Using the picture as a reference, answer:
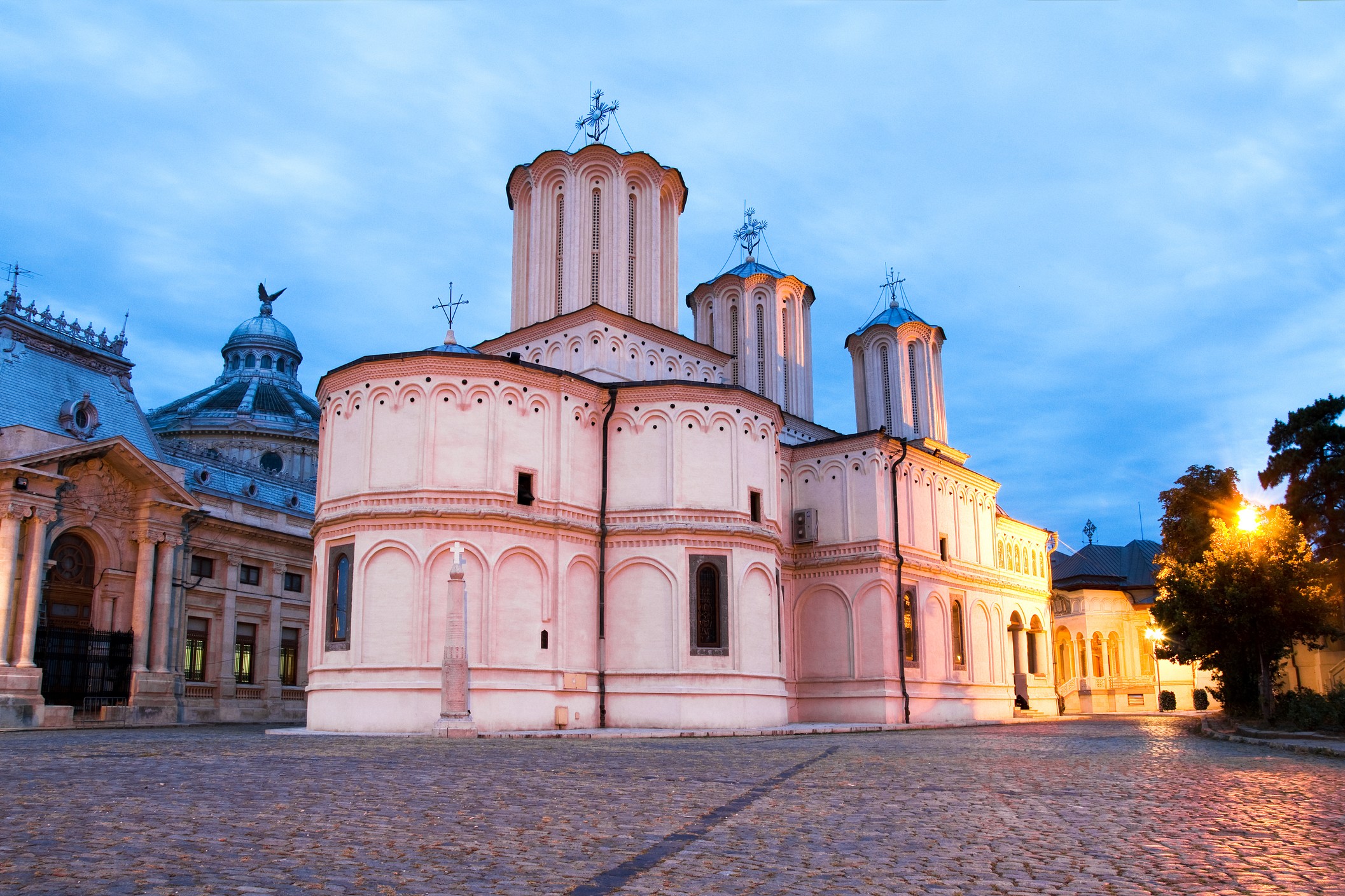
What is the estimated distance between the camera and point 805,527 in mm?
38156

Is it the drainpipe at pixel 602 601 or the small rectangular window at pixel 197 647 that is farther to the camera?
the small rectangular window at pixel 197 647

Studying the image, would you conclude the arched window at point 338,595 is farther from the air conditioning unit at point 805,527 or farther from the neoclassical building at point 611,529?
the air conditioning unit at point 805,527

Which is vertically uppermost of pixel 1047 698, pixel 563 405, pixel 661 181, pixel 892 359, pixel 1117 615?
pixel 661 181

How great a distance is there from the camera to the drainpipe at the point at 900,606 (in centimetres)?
3681

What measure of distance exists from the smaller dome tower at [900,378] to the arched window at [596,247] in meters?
16.7

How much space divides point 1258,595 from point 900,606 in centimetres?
1341

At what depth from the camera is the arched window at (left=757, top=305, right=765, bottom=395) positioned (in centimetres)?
4378

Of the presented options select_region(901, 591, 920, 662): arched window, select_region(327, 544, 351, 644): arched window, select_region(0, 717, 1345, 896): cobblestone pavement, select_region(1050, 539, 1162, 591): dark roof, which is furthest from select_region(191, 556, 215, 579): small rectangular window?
select_region(1050, 539, 1162, 591): dark roof

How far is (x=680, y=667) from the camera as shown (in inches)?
1163

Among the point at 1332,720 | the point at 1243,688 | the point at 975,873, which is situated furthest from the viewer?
the point at 1243,688

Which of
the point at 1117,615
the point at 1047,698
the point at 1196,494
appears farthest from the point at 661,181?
the point at 1117,615

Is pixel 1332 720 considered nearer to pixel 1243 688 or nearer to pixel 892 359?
pixel 1243 688

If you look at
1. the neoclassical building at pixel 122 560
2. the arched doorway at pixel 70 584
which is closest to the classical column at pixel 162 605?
the neoclassical building at pixel 122 560

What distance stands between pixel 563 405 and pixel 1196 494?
20.4m
